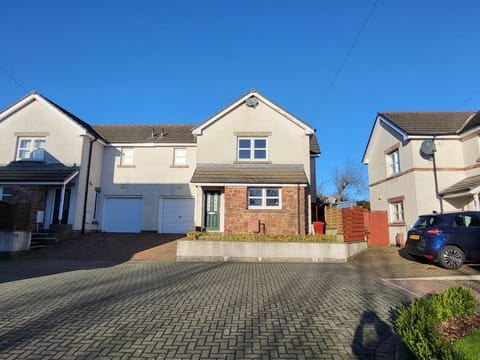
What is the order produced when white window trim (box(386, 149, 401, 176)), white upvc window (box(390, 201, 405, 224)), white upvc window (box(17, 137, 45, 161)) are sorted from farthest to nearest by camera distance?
white window trim (box(386, 149, 401, 176)), white upvc window (box(17, 137, 45, 161)), white upvc window (box(390, 201, 405, 224))

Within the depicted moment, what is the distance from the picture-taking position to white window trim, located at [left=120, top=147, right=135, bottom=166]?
20684 mm

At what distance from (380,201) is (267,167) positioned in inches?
356

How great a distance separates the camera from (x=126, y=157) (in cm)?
2078

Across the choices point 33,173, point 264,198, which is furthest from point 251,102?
point 33,173

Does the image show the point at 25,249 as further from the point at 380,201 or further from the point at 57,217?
the point at 380,201

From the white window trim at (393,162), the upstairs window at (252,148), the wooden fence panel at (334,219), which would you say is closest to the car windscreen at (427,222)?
the wooden fence panel at (334,219)

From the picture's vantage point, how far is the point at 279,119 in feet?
58.1

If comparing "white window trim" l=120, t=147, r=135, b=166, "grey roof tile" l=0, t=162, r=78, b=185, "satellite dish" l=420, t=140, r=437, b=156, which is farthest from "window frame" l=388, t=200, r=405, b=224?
"grey roof tile" l=0, t=162, r=78, b=185

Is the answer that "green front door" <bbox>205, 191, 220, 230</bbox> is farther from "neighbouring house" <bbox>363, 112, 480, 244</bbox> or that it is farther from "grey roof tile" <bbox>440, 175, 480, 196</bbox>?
"grey roof tile" <bbox>440, 175, 480, 196</bbox>

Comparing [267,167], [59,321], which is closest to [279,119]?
[267,167]

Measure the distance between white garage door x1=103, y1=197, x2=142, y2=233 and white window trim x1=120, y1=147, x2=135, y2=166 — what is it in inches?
94.5

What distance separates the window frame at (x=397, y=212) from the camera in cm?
1789

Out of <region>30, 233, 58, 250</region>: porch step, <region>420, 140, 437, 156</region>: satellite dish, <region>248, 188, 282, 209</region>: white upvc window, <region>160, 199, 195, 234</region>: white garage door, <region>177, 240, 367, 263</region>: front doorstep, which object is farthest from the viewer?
<region>160, 199, 195, 234</region>: white garage door

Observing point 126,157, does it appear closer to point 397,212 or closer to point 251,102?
point 251,102
